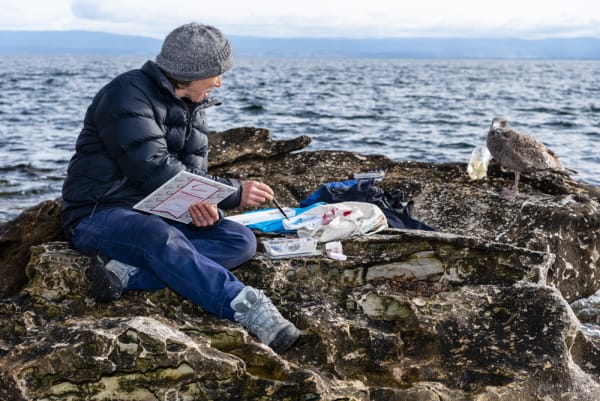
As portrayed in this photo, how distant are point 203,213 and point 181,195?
0.25m

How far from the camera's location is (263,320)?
423cm

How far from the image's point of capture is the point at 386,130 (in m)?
21.9

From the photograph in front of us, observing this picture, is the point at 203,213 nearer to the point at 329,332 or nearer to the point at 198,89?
the point at 198,89

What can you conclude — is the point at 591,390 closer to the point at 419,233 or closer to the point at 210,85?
the point at 419,233

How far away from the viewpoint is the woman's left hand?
503 cm

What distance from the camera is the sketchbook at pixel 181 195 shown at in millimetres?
4727

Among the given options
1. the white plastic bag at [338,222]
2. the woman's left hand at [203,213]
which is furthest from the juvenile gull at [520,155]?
the woman's left hand at [203,213]

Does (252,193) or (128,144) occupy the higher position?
(128,144)

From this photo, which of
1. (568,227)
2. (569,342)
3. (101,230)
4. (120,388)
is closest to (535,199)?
(568,227)

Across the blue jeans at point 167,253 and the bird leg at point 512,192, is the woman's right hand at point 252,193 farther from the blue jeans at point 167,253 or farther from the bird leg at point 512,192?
the bird leg at point 512,192

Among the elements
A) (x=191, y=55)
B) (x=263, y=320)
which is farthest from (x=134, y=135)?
(x=263, y=320)

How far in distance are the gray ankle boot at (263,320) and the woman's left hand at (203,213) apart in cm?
84

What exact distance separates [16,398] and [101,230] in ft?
4.86

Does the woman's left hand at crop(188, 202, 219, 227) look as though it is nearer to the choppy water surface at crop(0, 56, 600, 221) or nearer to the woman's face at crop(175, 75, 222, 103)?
the woman's face at crop(175, 75, 222, 103)
